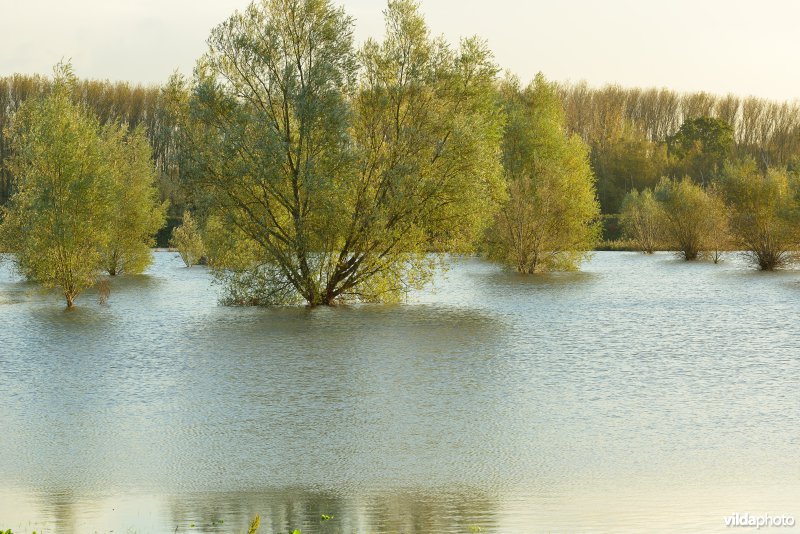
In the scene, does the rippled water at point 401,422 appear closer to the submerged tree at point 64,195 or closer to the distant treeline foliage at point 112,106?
the submerged tree at point 64,195

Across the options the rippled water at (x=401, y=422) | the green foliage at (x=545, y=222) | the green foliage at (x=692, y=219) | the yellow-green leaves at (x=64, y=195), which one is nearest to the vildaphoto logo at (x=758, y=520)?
the rippled water at (x=401, y=422)

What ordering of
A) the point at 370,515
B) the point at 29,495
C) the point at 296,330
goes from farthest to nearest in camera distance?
the point at 296,330
the point at 29,495
the point at 370,515

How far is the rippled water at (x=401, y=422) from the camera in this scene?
369 inches

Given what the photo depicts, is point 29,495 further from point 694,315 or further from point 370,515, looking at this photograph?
point 694,315

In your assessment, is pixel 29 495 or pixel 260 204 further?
pixel 260 204

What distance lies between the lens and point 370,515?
9047 millimetres

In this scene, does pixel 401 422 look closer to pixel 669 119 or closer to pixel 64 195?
pixel 64 195

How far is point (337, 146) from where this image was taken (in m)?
31.4

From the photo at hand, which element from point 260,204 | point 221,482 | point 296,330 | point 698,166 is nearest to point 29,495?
point 221,482

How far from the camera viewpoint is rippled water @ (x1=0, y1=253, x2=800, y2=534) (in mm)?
9375

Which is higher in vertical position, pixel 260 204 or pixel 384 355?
pixel 260 204

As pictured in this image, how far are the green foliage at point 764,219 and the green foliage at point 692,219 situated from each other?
5353 millimetres

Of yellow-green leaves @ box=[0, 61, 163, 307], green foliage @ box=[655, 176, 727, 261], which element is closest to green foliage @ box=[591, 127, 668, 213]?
green foliage @ box=[655, 176, 727, 261]

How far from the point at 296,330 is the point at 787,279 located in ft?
94.8
